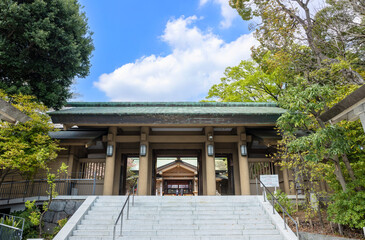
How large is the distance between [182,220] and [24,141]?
20.9ft

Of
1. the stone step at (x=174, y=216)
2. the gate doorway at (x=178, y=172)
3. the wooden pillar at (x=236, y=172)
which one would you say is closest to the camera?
the stone step at (x=174, y=216)

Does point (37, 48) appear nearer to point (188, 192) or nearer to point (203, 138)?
point (203, 138)

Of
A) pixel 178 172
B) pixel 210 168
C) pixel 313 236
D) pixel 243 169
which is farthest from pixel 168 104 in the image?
pixel 313 236

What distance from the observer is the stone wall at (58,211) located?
A: 8555mm

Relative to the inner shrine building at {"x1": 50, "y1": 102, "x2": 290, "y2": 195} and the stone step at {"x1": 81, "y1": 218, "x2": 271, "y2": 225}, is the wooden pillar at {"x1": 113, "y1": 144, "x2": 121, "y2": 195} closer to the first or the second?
the inner shrine building at {"x1": 50, "y1": 102, "x2": 290, "y2": 195}

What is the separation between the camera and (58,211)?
28.6 ft

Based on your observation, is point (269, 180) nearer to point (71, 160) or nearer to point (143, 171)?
point (143, 171)

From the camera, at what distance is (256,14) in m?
12.0

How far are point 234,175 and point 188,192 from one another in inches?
438

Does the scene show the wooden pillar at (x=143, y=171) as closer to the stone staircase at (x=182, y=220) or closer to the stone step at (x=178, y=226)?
the stone staircase at (x=182, y=220)

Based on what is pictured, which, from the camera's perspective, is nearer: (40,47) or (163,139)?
(40,47)

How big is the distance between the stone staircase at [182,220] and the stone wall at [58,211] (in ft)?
3.69

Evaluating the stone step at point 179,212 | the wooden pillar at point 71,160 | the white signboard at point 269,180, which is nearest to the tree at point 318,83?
the white signboard at point 269,180

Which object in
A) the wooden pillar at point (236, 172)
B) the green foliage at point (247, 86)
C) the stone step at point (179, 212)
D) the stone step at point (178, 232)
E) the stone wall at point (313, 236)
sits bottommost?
the stone wall at point (313, 236)
